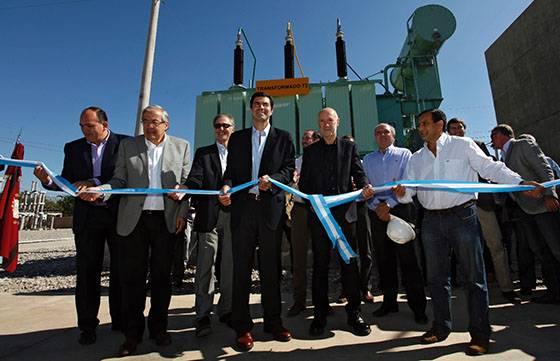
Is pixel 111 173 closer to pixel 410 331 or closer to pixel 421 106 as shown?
pixel 410 331

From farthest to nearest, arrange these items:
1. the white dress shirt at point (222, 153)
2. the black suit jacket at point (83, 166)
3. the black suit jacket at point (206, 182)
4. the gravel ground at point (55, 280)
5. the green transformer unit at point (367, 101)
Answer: the green transformer unit at point (367, 101) < the gravel ground at point (55, 280) < the white dress shirt at point (222, 153) < the black suit jacket at point (206, 182) < the black suit jacket at point (83, 166)

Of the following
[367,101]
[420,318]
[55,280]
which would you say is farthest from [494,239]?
[55,280]

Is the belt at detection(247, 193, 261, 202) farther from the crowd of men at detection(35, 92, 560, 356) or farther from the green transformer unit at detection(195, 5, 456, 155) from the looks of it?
the green transformer unit at detection(195, 5, 456, 155)

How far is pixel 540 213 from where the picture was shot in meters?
3.47

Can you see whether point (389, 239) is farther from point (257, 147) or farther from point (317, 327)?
point (257, 147)

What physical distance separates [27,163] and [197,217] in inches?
62.4

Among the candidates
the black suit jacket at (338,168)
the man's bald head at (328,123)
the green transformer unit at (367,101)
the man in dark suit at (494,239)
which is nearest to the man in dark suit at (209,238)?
the black suit jacket at (338,168)

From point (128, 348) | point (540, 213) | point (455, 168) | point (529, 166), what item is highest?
point (529, 166)

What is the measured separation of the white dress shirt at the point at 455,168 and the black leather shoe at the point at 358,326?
115 centimetres

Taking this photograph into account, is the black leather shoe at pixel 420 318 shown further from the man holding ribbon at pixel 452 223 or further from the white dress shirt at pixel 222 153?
the white dress shirt at pixel 222 153

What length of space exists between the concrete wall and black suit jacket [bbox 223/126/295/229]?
18.7 feet

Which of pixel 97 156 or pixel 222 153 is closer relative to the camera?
pixel 97 156

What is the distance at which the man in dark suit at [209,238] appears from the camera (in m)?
2.93

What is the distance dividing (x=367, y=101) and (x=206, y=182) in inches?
279
